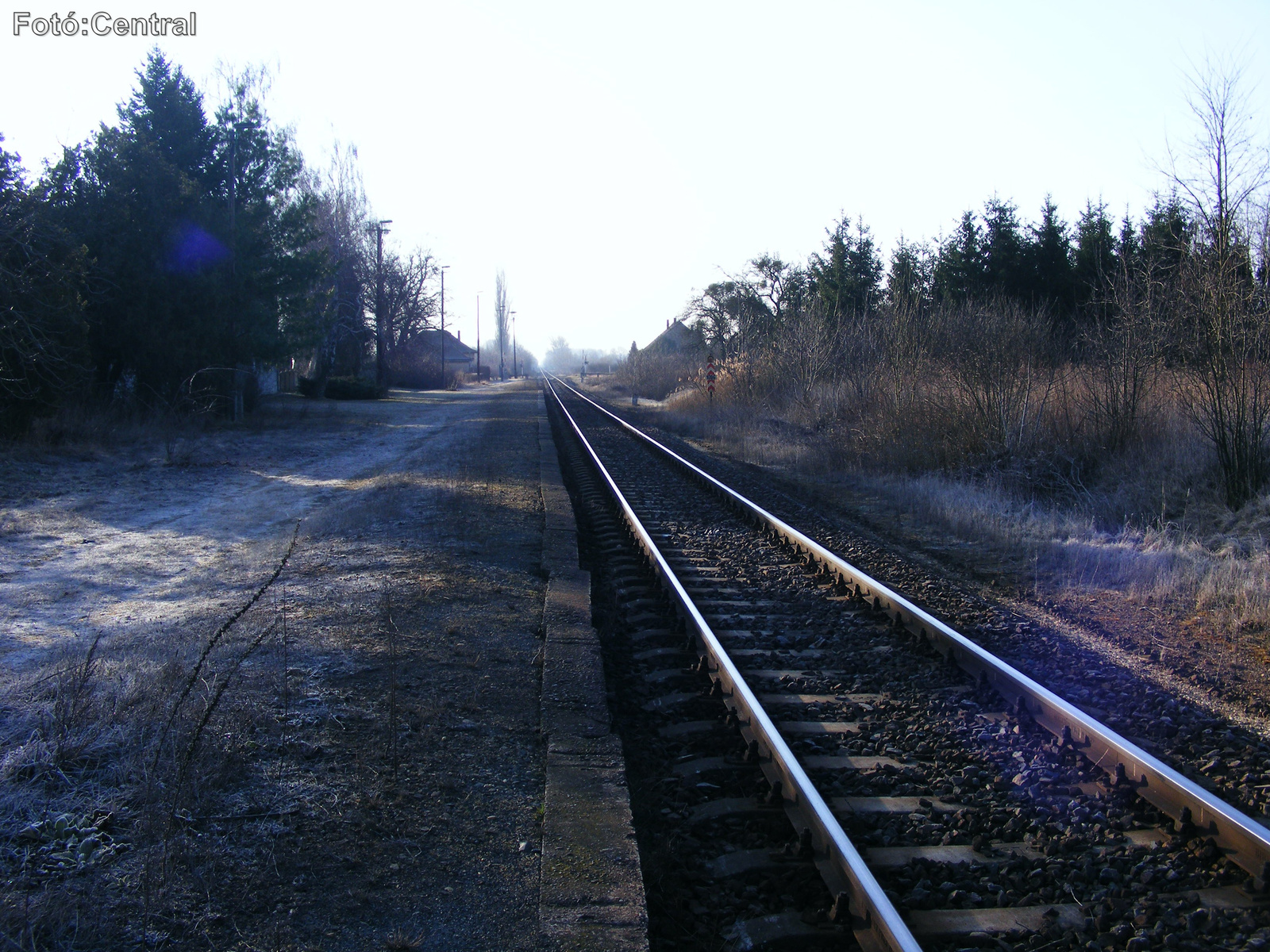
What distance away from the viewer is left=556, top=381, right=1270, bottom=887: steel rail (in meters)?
2.98

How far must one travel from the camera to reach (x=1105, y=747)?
12.2 feet

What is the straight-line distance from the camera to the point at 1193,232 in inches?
393

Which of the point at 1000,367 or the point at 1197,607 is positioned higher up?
the point at 1000,367

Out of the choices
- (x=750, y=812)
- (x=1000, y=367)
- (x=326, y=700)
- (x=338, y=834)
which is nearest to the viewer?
(x=338, y=834)

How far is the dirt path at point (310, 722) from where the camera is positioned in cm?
272

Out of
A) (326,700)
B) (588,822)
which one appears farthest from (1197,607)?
(326,700)

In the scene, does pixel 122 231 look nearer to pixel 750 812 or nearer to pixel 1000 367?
pixel 1000 367

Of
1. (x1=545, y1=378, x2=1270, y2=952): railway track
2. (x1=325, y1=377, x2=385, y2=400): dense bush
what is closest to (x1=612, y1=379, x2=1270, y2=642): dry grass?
(x1=545, y1=378, x2=1270, y2=952): railway track

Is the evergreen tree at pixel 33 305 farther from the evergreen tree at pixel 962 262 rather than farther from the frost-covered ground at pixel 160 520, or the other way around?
the evergreen tree at pixel 962 262

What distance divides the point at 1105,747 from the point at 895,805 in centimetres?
106

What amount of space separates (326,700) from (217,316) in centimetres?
1834

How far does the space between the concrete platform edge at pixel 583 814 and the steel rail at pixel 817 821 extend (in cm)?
66

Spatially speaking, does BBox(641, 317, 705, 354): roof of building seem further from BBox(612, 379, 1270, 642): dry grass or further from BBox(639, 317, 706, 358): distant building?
BBox(612, 379, 1270, 642): dry grass

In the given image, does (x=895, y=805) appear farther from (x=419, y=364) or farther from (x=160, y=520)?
(x=419, y=364)
